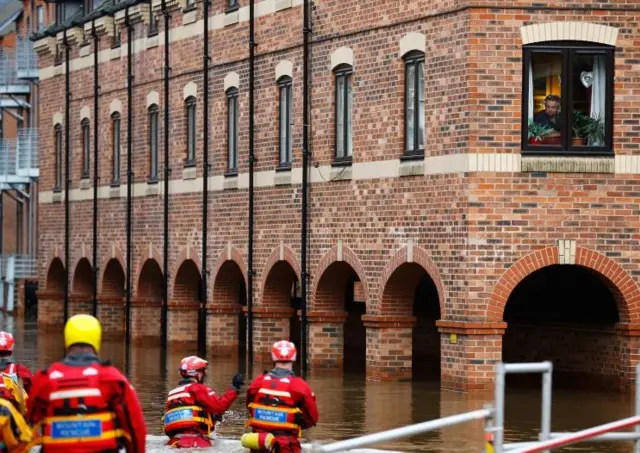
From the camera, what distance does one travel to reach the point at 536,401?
1035 inches

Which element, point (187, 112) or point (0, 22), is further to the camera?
point (0, 22)

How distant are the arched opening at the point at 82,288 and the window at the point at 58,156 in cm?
270

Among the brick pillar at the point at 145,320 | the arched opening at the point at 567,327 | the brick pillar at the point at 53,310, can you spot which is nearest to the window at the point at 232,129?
the brick pillar at the point at 145,320

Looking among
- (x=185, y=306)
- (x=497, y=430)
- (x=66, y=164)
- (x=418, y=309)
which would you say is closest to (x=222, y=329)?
(x=185, y=306)

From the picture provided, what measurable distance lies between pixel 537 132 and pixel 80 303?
19.6 meters

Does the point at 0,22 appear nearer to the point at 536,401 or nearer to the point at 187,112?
the point at 187,112

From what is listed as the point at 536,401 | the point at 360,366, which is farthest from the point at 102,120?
the point at 536,401

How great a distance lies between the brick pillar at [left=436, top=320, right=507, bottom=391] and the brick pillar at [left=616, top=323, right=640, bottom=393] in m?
1.76

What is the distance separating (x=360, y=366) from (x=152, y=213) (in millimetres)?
8276

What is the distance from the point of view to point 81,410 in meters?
11.5

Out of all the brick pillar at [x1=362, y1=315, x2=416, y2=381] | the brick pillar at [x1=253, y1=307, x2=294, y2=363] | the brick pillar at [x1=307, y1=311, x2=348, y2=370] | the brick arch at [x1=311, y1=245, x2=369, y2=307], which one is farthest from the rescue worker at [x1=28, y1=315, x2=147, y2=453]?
the brick pillar at [x1=253, y1=307, x2=294, y2=363]

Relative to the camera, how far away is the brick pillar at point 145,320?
4041cm

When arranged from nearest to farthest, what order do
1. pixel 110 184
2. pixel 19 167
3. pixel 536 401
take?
1. pixel 536 401
2. pixel 110 184
3. pixel 19 167

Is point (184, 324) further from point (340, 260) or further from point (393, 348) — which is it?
point (393, 348)
